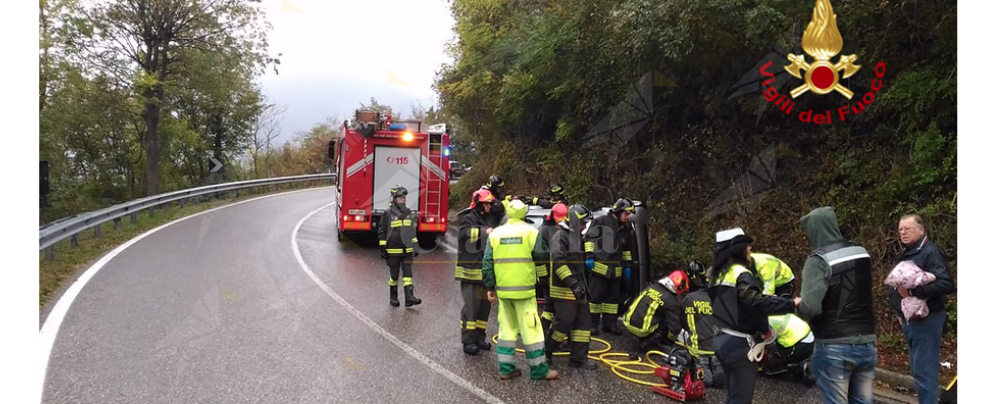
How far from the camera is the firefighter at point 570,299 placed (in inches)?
233

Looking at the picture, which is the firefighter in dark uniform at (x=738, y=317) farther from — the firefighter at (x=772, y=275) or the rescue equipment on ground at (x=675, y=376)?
the rescue equipment on ground at (x=675, y=376)

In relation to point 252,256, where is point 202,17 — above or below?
above

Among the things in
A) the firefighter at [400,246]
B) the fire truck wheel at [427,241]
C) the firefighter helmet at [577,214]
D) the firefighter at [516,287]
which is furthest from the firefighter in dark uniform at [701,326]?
the fire truck wheel at [427,241]

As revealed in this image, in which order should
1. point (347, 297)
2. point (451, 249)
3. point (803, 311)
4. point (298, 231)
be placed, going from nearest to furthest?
point (803, 311), point (347, 297), point (451, 249), point (298, 231)

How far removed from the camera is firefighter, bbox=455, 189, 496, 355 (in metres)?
6.38

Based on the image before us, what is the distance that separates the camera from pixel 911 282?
4496mm

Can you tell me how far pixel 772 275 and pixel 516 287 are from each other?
2185mm

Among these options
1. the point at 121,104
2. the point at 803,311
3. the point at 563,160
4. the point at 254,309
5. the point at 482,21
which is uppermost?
the point at 482,21

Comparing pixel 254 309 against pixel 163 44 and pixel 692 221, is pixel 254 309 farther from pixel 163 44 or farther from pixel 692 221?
pixel 163 44

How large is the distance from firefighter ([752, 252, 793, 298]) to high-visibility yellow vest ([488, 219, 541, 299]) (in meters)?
1.95

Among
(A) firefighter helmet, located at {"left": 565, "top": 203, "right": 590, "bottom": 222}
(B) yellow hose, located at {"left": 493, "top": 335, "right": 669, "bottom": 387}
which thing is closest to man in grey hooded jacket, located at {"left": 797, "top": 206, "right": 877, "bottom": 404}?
(B) yellow hose, located at {"left": 493, "top": 335, "right": 669, "bottom": 387}

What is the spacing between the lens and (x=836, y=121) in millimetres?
8797

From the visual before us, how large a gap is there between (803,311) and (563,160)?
37.6ft

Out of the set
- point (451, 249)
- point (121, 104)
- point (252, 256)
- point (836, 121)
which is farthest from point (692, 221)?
point (121, 104)
